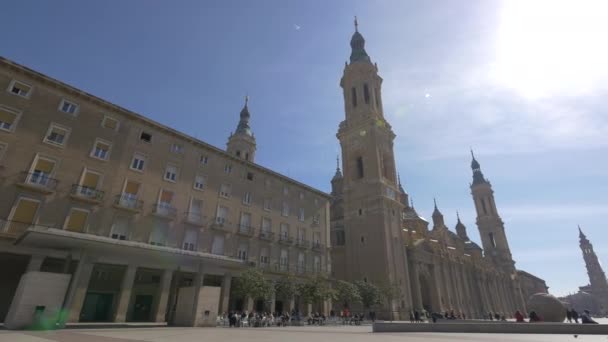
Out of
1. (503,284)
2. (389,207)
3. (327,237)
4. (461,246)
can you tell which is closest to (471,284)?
(461,246)

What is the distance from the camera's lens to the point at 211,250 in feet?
86.8

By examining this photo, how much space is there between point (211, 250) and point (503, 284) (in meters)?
78.2

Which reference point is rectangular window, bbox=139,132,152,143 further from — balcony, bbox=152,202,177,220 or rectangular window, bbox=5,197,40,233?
rectangular window, bbox=5,197,40,233

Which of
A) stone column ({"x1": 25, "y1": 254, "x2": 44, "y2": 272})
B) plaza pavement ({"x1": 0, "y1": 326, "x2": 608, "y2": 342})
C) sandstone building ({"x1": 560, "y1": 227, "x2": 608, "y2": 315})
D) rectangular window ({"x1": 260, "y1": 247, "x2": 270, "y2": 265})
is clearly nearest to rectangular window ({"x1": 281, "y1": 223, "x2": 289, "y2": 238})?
rectangular window ({"x1": 260, "y1": 247, "x2": 270, "y2": 265})

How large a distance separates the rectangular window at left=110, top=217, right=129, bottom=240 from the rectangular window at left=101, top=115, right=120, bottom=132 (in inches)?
269

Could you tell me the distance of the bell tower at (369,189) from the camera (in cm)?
4275

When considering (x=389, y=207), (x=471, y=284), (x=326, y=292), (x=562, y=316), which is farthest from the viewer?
(x=471, y=284)

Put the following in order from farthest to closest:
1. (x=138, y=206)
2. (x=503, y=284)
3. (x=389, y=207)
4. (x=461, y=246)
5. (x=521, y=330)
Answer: (x=503, y=284)
(x=461, y=246)
(x=389, y=207)
(x=138, y=206)
(x=521, y=330)

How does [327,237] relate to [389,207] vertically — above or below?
below

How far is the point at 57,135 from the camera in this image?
70.6 feet

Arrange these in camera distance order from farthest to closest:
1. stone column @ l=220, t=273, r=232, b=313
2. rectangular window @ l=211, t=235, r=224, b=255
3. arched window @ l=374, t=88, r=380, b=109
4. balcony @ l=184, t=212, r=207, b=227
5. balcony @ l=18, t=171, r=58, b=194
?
arched window @ l=374, t=88, r=380, b=109, rectangular window @ l=211, t=235, r=224, b=255, balcony @ l=184, t=212, r=207, b=227, stone column @ l=220, t=273, r=232, b=313, balcony @ l=18, t=171, r=58, b=194

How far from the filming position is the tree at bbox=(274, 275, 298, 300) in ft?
90.8

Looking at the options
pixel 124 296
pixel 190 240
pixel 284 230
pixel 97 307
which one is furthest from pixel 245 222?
pixel 97 307

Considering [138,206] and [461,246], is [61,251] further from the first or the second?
[461,246]
